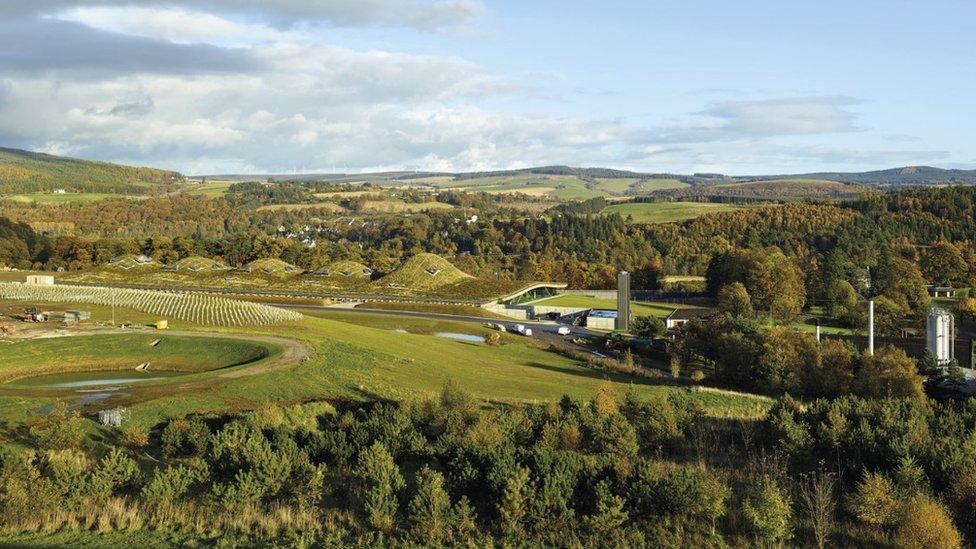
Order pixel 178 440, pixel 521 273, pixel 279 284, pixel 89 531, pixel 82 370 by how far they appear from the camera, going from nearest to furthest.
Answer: pixel 89 531, pixel 178 440, pixel 82 370, pixel 279 284, pixel 521 273

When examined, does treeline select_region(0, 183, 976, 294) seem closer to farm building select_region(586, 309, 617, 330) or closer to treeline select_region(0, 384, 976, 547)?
farm building select_region(586, 309, 617, 330)

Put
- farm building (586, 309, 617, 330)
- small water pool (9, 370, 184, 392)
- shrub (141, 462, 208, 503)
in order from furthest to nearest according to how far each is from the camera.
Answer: farm building (586, 309, 617, 330), small water pool (9, 370, 184, 392), shrub (141, 462, 208, 503)

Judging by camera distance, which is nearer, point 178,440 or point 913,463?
point 913,463

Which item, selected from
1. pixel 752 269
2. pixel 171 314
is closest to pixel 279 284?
pixel 171 314

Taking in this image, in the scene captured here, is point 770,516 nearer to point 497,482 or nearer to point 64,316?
point 497,482

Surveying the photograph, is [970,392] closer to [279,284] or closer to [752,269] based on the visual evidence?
[752,269]

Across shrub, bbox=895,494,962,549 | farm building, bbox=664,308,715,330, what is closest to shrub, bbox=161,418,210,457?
shrub, bbox=895,494,962,549
